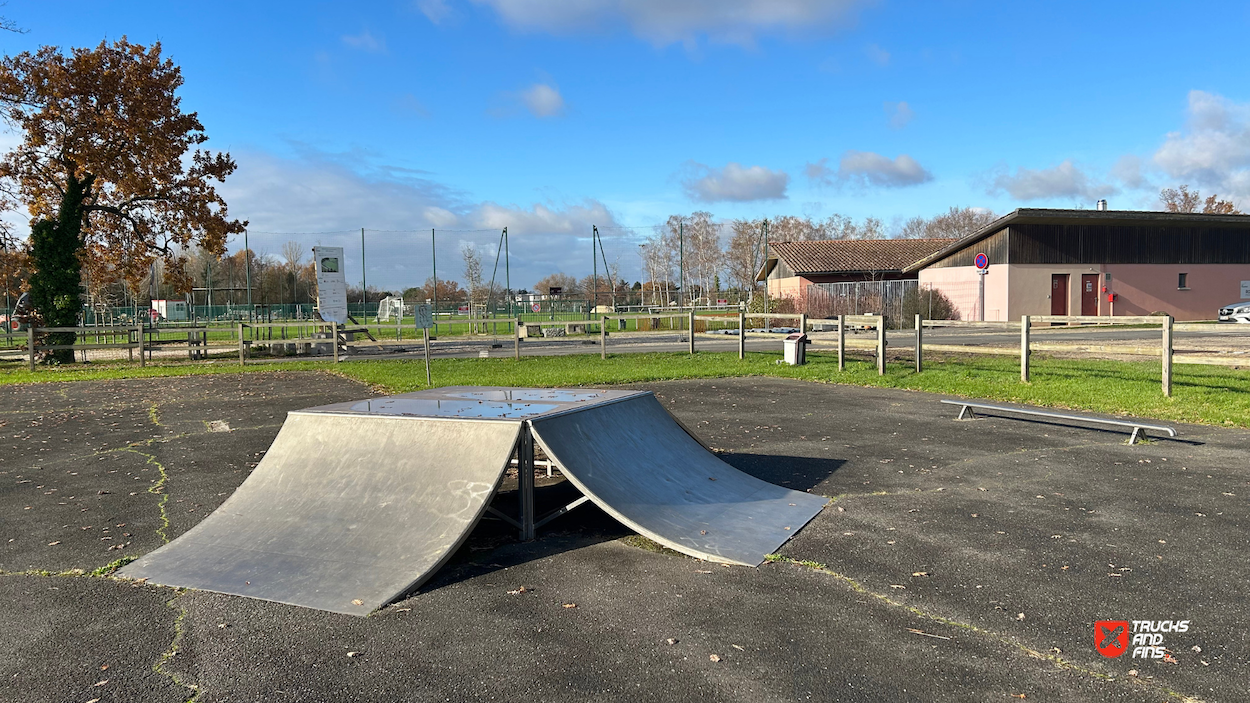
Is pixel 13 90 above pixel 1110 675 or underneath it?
above

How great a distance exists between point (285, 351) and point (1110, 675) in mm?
24589

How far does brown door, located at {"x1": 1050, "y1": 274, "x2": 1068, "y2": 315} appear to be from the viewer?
117 feet

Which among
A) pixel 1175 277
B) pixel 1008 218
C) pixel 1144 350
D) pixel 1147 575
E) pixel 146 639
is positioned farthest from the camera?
pixel 1175 277

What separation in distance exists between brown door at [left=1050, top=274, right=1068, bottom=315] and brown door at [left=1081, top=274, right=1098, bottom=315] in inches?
34.4

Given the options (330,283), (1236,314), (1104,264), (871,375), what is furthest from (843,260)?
(871,375)

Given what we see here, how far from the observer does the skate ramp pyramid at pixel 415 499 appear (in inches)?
172

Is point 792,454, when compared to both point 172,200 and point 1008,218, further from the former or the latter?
point 1008,218

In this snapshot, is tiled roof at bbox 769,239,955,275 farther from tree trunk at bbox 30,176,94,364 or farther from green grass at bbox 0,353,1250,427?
tree trunk at bbox 30,176,94,364

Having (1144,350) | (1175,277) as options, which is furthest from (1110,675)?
(1175,277)

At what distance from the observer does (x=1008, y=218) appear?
3416 centimetres

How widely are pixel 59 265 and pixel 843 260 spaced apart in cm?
3676

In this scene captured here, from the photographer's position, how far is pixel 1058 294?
35812 mm

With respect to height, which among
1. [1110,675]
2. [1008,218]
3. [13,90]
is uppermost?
[13,90]

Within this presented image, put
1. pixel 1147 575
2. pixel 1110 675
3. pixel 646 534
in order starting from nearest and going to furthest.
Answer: pixel 1110 675
pixel 1147 575
pixel 646 534
